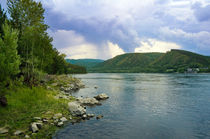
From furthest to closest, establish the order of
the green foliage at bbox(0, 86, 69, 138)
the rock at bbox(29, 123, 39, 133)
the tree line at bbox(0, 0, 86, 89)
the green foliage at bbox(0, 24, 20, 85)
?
the tree line at bbox(0, 0, 86, 89), the green foliage at bbox(0, 24, 20, 85), the green foliage at bbox(0, 86, 69, 138), the rock at bbox(29, 123, 39, 133)

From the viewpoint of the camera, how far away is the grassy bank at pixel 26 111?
16.5m

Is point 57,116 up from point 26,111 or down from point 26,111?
down

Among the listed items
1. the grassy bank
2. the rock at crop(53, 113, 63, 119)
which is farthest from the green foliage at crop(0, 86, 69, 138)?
the rock at crop(53, 113, 63, 119)

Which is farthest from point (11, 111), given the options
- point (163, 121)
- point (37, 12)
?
point (37, 12)

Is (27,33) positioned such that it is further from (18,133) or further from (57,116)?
(18,133)

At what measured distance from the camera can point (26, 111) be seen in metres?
21.0

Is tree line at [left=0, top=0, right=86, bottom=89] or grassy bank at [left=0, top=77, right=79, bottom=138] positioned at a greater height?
tree line at [left=0, top=0, right=86, bottom=89]

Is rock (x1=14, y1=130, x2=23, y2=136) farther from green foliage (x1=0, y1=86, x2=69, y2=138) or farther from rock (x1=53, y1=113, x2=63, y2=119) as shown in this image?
rock (x1=53, y1=113, x2=63, y2=119)

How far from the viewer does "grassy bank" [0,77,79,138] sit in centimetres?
1653

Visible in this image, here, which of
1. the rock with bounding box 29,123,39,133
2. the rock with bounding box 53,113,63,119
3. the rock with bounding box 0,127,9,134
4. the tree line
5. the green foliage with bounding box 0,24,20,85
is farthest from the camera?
the tree line

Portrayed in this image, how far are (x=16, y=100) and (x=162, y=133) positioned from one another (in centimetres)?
2029

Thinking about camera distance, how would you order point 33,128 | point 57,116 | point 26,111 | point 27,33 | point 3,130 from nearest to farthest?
point 3,130 → point 33,128 → point 26,111 → point 57,116 → point 27,33

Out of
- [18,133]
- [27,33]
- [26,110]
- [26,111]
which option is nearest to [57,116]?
[26,111]

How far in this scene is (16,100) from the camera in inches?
916
